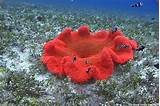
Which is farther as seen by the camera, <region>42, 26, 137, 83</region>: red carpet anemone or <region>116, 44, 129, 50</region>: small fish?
<region>116, 44, 129, 50</region>: small fish

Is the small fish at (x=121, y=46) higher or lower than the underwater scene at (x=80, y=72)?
higher

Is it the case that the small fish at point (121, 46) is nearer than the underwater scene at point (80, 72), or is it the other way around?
the underwater scene at point (80, 72)

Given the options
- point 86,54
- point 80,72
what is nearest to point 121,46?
point 86,54

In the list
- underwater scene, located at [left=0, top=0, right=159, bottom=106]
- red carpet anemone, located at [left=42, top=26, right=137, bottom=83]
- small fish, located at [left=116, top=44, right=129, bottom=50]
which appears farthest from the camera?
small fish, located at [left=116, top=44, right=129, bottom=50]

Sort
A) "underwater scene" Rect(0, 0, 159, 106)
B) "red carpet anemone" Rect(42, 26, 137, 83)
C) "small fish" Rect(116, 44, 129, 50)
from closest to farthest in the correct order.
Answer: "underwater scene" Rect(0, 0, 159, 106)
"red carpet anemone" Rect(42, 26, 137, 83)
"small fish" Rect(116, 44, 129, 50)

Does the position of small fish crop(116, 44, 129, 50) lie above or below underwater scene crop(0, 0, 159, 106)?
above

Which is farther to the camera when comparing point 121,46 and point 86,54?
point 86,54

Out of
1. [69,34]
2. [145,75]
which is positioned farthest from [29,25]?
[145,75]

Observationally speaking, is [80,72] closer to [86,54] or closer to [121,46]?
[86,54]
